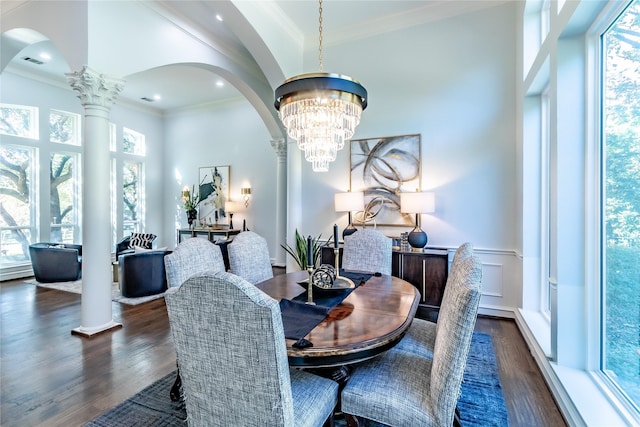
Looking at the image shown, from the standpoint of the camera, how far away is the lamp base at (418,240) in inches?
140

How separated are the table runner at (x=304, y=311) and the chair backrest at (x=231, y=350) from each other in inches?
13.6

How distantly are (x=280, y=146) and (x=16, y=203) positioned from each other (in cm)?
506

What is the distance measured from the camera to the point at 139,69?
3479 millimetres

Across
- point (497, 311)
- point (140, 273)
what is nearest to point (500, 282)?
point (497, 311)

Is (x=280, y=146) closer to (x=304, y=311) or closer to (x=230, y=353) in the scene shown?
(x=304, y=311)

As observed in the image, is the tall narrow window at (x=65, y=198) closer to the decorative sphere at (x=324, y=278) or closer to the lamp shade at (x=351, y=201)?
the lamp shade at (x=351, y=201)

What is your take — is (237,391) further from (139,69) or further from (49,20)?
(49,20)

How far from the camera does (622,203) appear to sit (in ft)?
5.68

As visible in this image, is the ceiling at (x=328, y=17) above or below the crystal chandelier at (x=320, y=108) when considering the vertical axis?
above

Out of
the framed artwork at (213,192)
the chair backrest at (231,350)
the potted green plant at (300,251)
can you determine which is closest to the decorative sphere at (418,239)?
the potted green plant at (300,251)

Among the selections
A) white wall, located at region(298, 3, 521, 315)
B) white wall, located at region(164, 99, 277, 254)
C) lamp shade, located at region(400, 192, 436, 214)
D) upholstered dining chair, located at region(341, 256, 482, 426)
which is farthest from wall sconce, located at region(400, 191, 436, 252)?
white wall, located at region(164, 99, 277, 254)

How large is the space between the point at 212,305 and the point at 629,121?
7.75ft

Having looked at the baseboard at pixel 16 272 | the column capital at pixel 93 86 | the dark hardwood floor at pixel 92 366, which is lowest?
the dark hardwood floor at pixel 92 366

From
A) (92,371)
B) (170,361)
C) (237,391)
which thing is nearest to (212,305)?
(237,391)
